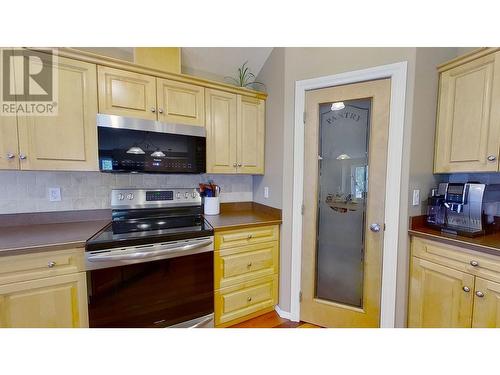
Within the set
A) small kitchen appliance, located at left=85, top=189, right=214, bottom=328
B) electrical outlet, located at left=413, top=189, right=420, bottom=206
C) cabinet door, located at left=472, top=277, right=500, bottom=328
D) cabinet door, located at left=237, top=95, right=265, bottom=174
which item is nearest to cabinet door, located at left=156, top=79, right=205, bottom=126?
cabinet door, located at left=237, top=95, right=265, bottom=174

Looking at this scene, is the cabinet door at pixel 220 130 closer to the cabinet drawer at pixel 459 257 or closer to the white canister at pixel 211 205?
the white canister at pixel 211 205

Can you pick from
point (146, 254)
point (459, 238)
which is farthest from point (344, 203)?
point (146, 254)

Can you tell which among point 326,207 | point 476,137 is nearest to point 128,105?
point 326,207

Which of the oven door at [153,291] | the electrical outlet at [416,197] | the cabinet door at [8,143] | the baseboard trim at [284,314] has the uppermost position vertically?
the cabinet door at [8,143]

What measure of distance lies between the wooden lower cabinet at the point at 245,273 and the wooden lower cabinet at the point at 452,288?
3.36 ft

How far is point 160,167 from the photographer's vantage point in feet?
5.60

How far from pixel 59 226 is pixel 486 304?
9.18ft

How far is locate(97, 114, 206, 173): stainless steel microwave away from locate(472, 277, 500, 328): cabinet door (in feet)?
6.59

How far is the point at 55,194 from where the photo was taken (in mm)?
1646

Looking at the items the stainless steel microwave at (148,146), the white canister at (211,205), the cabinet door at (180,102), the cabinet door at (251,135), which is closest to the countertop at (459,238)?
the cabinet door at (251,135)

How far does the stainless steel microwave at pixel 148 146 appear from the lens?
5.03ft

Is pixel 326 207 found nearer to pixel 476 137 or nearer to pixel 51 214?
pixel 476 137

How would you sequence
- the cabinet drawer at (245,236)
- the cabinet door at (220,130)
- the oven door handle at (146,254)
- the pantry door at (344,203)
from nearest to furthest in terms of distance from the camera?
1. the oven door handle at (146,254)
2. the pantry door at (344,203)
3. the cabinet drawer at (245,236)
4. the cabinet door at (220,130)

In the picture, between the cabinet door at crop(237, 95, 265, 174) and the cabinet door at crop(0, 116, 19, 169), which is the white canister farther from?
the cabinet door at crop(0, 116, 19, 169)
